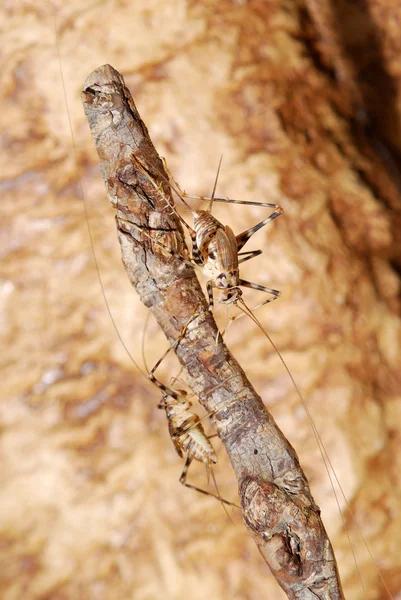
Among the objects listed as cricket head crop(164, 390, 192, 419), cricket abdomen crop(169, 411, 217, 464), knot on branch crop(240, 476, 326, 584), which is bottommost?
knot on branch crop(240, 476, 326, 584)

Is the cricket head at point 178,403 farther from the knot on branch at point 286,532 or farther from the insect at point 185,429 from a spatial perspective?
the knot on branch at point 286,532

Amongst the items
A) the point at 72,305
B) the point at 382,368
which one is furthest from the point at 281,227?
the point at 72,305

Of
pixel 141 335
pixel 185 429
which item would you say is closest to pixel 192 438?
pixel 185 429

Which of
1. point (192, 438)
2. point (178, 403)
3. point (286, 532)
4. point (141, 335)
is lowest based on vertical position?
point (286, 532)

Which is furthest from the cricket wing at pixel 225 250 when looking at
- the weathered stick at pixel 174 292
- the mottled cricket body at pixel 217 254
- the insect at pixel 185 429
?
the insect at pixel 185 429

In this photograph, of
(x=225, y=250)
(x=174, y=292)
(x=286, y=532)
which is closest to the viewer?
(x=286, y=532)

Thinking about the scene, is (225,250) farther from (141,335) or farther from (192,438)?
(141,335)

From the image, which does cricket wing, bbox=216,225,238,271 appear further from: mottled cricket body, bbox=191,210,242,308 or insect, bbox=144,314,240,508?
insect, bbox=144,314,240,508

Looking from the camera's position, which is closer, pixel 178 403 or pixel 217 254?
pixel 217 254

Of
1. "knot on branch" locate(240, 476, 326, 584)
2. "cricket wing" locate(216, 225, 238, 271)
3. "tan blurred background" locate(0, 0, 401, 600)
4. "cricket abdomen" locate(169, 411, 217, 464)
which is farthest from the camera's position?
"tan blurred background" locate(0, 0, 401, 600)

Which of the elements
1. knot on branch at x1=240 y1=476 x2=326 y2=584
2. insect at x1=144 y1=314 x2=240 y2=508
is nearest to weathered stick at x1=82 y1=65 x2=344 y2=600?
knot on branch at x1=240 y1=476 x2=326 y2=584
